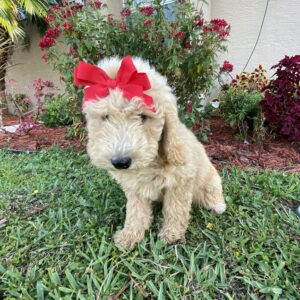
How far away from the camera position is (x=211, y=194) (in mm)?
2979

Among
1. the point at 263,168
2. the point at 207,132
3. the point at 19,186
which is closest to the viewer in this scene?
the point at 19,186

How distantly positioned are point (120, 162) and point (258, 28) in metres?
6.03

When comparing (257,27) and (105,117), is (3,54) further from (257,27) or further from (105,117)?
(105,117)

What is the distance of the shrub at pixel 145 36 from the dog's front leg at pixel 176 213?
2090 millimetres

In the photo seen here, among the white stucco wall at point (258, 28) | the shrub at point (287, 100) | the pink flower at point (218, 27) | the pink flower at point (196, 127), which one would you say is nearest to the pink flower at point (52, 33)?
the pink flower at point (218, 27)

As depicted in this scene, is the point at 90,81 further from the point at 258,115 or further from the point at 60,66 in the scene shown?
the point at 258,115

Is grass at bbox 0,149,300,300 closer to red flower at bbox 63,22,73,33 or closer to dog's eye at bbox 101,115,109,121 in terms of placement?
dog's eye at bbox 101,115,109,121

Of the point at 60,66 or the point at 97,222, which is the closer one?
the point at 97,222

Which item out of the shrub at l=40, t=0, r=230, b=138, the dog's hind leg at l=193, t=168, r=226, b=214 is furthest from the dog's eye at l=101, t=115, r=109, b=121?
the shrub at l=40, t=0, r=230, b=138

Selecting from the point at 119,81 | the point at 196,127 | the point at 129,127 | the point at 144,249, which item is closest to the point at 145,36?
the point at 196,127

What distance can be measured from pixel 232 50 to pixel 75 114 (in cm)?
403

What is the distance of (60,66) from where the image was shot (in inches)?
176

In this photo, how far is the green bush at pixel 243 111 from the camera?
4.87m

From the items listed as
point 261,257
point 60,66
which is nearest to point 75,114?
point 60,66
